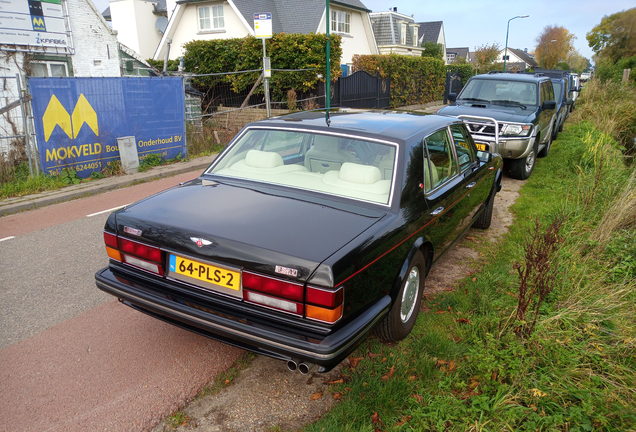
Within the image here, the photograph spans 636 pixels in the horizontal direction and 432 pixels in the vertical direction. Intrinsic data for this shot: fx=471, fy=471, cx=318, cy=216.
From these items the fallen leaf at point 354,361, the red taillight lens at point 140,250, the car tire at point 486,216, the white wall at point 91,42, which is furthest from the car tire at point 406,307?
the white wall at point 91,42

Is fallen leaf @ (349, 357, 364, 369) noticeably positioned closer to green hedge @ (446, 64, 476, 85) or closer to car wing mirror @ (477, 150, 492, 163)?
car wing mirror @ (477, 150, 492, 163)

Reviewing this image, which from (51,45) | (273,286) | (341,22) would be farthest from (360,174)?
(341,22)

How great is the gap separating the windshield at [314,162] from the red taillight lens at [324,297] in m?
1.01

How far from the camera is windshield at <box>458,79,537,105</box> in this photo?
10329mm

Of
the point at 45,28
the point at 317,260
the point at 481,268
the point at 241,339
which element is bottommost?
the point at 481,268

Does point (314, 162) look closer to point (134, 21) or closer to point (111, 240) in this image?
point (111, 240)

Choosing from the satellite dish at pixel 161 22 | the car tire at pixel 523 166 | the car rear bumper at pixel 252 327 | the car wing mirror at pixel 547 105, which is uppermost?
the satellite dish at pixel 161 22

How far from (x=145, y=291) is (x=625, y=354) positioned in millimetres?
3265

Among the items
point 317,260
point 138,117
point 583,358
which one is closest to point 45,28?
point 138,117

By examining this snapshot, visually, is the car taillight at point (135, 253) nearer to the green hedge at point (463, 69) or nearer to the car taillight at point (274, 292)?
the car taillight at point (274, 292)

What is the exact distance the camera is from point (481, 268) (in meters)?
5.24

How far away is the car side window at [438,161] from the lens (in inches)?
153

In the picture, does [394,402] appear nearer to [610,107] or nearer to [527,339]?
[527,339]

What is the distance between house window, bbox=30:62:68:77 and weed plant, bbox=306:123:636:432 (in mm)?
14357
